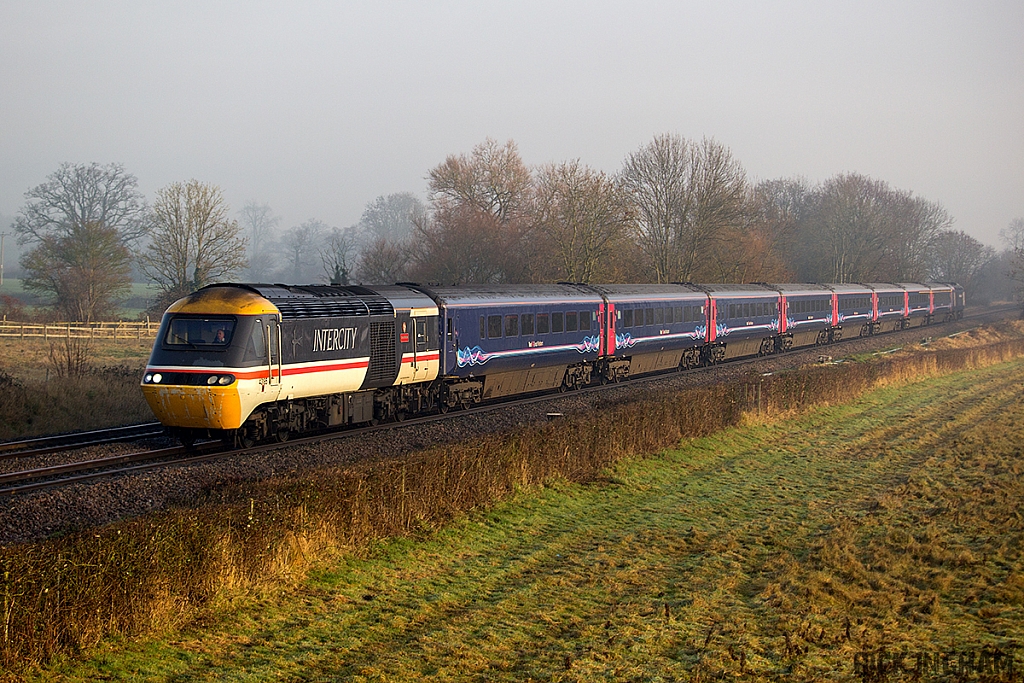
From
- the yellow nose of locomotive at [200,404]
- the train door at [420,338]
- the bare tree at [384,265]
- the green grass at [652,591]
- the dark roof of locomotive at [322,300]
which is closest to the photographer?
the green grass at [652,591]

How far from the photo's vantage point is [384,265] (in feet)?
175

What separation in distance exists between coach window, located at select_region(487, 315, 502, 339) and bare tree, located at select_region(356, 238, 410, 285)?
27424 mm

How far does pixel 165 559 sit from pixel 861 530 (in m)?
9.87

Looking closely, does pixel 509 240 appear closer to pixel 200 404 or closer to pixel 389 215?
pixel 200 404

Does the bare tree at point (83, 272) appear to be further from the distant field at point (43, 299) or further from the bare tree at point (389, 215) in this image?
the bare tree at point (389, 215)

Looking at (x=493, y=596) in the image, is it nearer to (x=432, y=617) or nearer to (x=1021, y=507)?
(x=432, y=617)

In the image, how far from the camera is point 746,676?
8156 millimetres

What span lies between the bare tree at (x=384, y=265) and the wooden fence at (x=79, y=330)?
12.9 meters

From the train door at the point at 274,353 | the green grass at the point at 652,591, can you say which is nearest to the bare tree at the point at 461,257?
the train door at the point at 274,353

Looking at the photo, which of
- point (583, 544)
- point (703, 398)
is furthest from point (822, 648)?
point (703, 398)

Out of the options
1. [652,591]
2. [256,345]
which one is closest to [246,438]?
[256,345]

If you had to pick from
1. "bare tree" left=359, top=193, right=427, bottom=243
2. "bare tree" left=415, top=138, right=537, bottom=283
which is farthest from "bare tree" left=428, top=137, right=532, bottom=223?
"bare tree" left=359, top=193, right=427, bottom=243

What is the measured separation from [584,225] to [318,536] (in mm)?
42609

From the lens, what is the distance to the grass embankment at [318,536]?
8289mm
